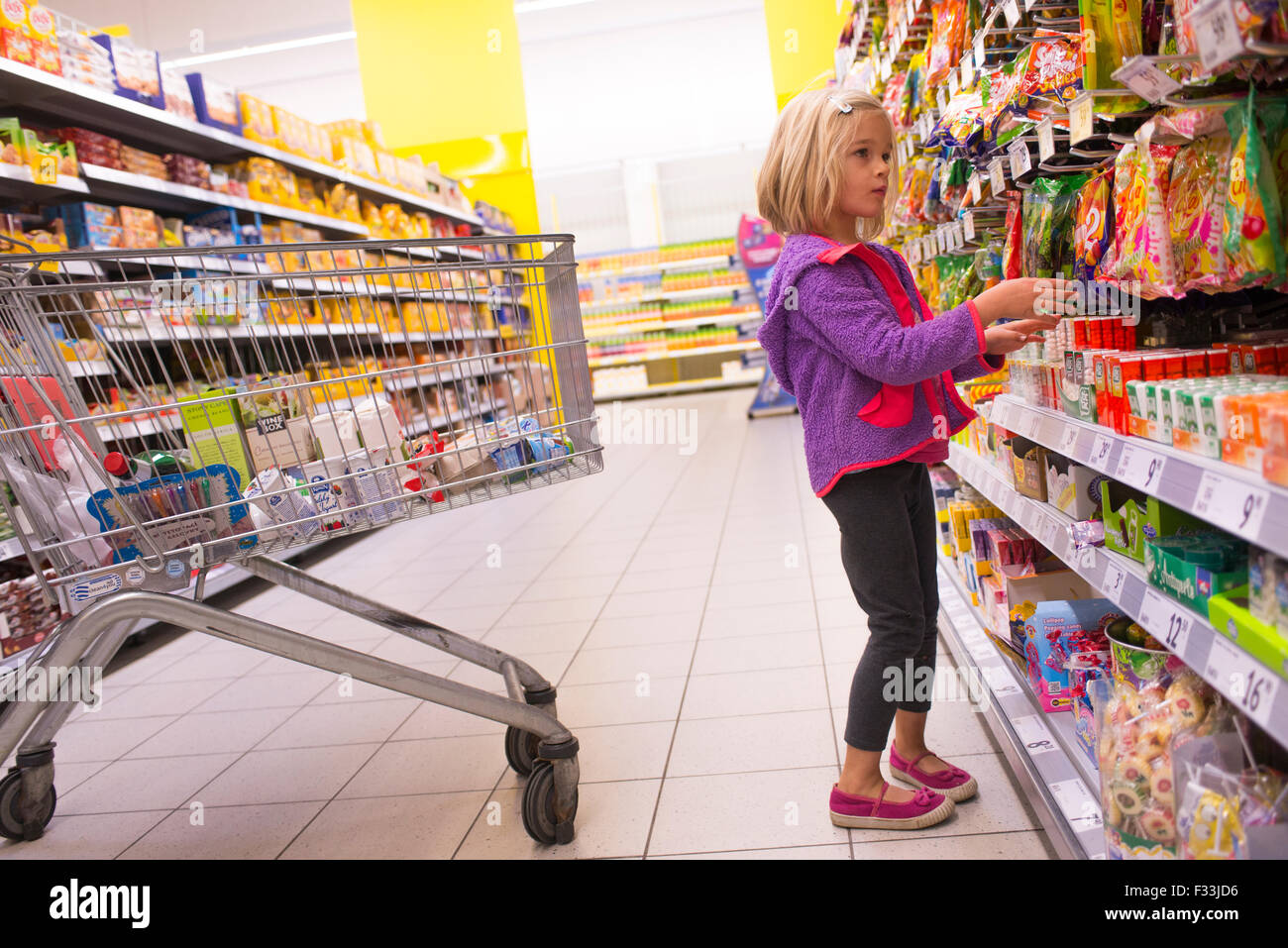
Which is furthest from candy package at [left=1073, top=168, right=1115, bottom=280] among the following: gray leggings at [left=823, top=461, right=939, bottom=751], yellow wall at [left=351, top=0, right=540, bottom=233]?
yellow wall at [left=351, top=0, right=540, bottom=233]

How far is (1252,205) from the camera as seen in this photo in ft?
3.49

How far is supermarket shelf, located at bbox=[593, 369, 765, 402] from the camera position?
13.0m

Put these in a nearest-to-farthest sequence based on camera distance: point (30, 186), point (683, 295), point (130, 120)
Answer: point (30, 186) < point (130, 120) < point (683, 295)

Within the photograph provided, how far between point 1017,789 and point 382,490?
1373 millimetres

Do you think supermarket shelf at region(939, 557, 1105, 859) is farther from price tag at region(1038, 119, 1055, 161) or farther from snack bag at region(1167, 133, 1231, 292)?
→ price tag at region(1038, 119, 1055, 161)

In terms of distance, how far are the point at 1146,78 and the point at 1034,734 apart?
1178mm

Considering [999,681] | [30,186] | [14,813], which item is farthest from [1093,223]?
[30,186]

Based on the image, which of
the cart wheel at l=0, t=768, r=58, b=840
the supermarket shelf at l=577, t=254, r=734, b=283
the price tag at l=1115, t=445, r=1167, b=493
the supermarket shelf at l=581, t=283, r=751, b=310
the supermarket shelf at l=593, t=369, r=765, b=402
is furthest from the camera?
the supermarket shelf at l=593, t=369, r=765, b=402

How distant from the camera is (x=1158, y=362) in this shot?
1297 mm

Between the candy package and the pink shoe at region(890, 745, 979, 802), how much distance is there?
3.19ft

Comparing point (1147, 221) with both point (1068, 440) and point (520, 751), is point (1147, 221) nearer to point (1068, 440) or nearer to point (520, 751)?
point (1068, 440)

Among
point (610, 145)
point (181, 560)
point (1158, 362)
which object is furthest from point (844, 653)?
point (610, 145)

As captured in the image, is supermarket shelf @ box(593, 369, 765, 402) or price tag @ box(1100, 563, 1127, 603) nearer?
price tag @ box(1100, 563, 1127, 603)
